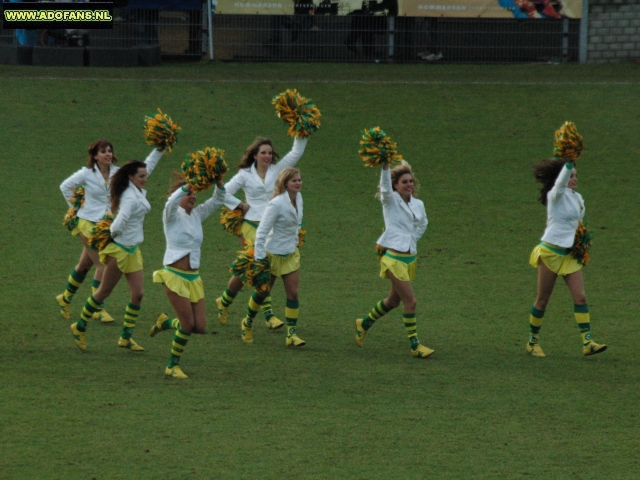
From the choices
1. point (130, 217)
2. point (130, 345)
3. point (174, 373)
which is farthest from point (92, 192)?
point (174, 373)

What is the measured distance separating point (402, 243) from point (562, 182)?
155cm

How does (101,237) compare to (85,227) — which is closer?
(101,237)

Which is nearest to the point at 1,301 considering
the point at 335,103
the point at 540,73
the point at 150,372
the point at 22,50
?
the point at 150,372

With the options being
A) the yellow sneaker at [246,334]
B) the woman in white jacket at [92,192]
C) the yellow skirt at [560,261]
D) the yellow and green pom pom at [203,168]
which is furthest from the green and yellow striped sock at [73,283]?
the yellow skirt at [560,261]

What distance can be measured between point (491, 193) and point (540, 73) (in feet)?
25.0

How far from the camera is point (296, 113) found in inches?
383

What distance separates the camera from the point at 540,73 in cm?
2191

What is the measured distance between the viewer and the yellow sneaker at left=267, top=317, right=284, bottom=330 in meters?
9.97

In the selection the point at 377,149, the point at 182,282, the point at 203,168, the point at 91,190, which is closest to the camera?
the point at 203,168

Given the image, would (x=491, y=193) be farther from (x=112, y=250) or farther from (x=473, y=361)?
(x=112, y=250)

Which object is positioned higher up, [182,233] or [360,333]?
[182,233]

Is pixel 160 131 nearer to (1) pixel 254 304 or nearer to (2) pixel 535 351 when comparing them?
(1) pixel 254 304

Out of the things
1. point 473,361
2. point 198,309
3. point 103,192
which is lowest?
point 473,361

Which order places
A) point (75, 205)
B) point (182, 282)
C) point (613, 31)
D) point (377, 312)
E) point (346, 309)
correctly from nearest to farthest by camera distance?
1. point (182, 282)
2. point (377, 312)
3. point (75, 205)
4. point (346, 309)
5. point (613, 31)
